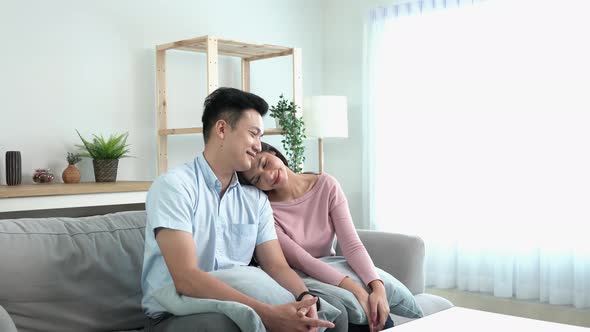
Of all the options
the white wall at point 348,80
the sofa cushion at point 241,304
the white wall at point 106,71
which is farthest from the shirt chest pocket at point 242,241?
the white wall at point 348,80

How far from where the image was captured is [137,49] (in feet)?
13.3

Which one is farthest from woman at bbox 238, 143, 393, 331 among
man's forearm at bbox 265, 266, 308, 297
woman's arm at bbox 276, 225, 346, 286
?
man's forearm at bbox 265, 266, 308, 297

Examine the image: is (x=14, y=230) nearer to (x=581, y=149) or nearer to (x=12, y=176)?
(x=12, y=176)

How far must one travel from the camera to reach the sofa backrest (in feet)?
6.37

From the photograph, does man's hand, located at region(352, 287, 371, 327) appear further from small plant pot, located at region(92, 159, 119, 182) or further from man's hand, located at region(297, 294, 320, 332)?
small plant pot, located at region(92, 159, 119, 182)

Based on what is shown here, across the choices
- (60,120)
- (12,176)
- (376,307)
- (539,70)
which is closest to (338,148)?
(539,70)

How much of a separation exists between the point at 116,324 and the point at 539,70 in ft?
9.51

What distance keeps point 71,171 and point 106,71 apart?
639mm

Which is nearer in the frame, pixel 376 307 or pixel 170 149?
pixel 376 307

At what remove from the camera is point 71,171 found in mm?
3611

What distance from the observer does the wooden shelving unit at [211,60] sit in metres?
3.84

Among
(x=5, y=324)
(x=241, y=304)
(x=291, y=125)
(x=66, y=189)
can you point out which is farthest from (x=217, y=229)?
(x=291, y=125)

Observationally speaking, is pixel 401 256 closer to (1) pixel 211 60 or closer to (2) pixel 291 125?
(1) pixel 211 60

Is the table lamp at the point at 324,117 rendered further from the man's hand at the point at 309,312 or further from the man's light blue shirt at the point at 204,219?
the man's hand at the point at 309,312
